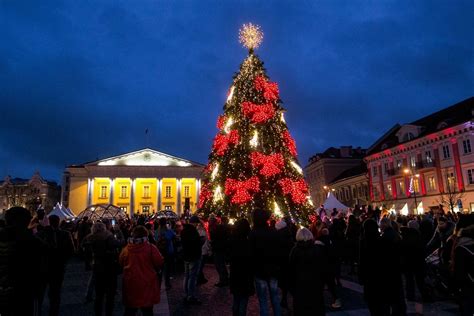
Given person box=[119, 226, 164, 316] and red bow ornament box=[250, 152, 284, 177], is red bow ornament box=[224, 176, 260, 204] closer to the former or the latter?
red bow ornament box=[250, 152, 284, 177]

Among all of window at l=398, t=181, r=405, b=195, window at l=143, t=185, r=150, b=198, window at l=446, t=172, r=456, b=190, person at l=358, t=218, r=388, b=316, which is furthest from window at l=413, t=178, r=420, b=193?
window at l=143, t=185, r=150, b=198

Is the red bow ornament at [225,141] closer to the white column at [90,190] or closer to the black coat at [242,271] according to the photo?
the black coat at [242,271]

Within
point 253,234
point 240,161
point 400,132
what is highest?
point 400,132

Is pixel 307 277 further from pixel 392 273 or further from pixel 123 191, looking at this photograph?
pixel 123 191

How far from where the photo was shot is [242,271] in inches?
241

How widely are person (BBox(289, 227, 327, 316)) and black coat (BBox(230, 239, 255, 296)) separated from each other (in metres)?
1.04

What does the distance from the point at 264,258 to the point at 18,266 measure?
3578 mm

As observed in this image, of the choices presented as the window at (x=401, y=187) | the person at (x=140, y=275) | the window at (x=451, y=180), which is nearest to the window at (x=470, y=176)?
the window at (x=451, y=180)

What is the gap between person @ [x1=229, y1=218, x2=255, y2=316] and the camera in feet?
19.7

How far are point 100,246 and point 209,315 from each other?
265 cm

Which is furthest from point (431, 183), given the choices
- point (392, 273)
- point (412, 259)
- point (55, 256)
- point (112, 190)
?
point (112, 190)

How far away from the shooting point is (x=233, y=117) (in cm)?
1780

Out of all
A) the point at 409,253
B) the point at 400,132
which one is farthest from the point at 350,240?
the point at 400,132

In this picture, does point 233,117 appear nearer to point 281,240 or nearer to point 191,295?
point 191,295
